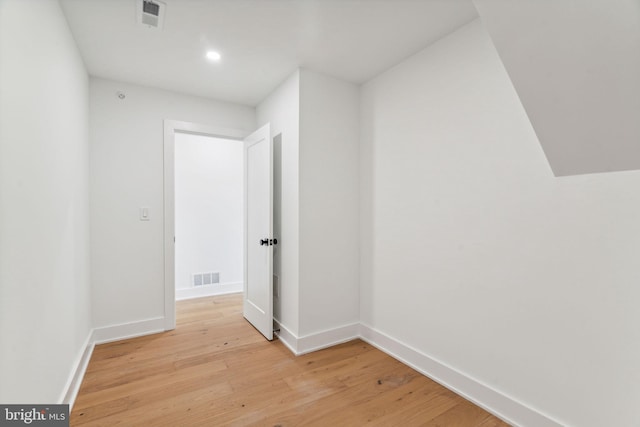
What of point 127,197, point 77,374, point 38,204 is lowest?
point 77,374

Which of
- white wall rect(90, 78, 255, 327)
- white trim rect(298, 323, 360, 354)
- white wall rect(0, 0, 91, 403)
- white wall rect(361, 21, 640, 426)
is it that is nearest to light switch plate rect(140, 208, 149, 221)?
white wall rect(90, 78, 255, 327)

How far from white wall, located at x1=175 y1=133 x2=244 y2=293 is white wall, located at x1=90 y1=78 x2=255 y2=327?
1.14 m

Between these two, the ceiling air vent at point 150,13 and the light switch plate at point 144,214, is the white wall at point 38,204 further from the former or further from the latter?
the light switch plate at point 144,214

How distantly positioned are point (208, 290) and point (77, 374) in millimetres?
2325

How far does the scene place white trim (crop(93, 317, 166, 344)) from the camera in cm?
277

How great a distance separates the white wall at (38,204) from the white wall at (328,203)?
1664mm

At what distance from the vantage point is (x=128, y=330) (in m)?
2.89

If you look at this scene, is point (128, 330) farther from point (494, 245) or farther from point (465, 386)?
point (494, 245)

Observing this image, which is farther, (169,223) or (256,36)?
(169,223)

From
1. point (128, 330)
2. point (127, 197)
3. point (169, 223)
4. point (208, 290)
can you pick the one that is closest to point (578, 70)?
→ point (169, 223)

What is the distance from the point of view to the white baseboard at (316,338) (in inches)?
102

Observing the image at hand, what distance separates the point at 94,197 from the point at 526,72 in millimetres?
3454

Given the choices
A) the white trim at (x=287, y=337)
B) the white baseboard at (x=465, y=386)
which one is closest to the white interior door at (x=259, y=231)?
the white trim at (x=287, y=337)

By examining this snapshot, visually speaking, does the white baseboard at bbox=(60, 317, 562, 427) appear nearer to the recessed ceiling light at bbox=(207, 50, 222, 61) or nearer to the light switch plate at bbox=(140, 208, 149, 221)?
the light switch plate at bbox=(140, 208, 149, 221)
